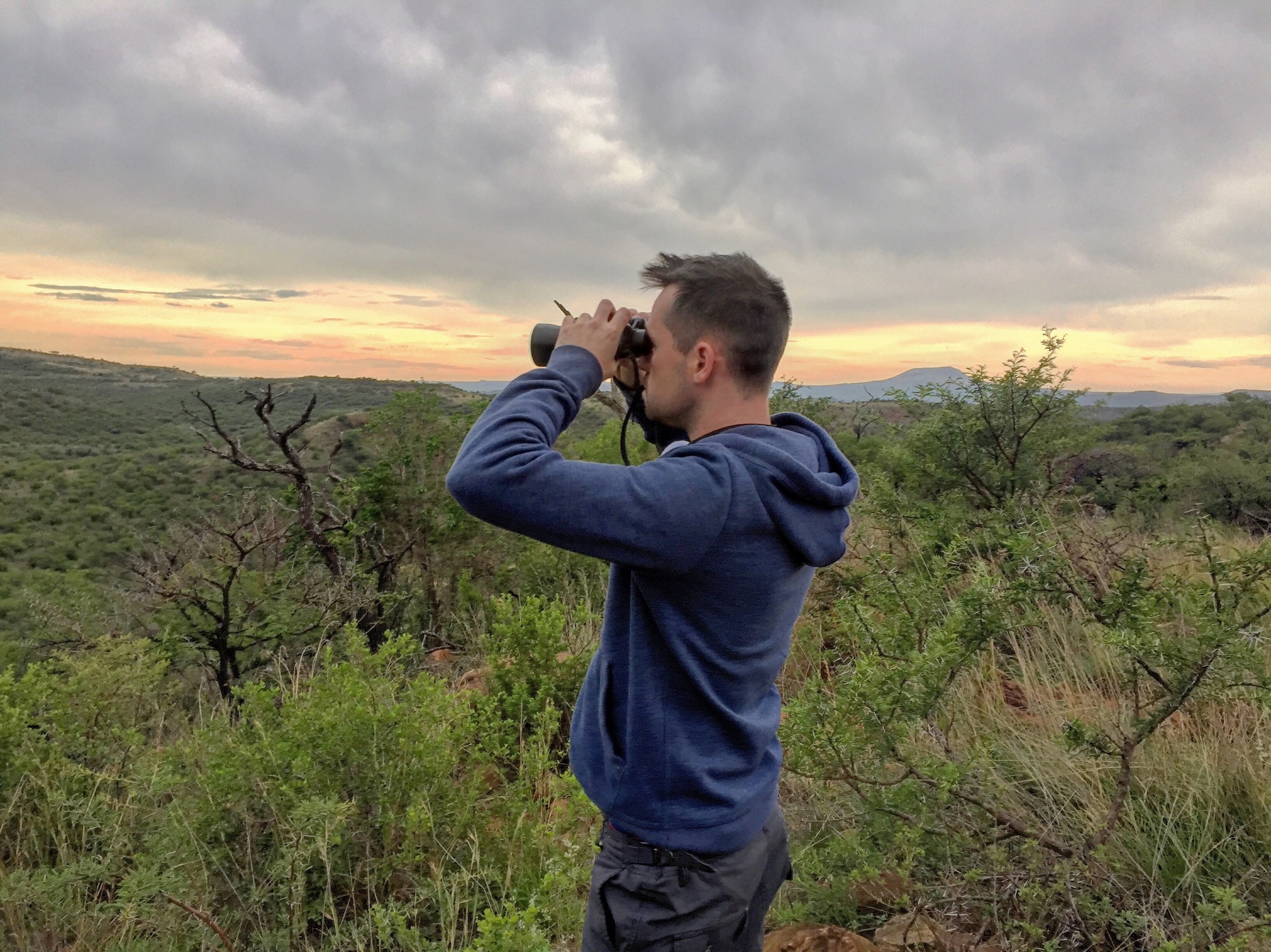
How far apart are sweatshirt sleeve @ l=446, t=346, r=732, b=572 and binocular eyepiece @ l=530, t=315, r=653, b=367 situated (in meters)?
0.34

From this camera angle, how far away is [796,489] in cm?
139

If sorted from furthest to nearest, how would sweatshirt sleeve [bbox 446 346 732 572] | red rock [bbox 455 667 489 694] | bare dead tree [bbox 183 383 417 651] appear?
1. bare dead tree [bbox 183 383 417 651]
2. red rock [bbox 455 667 489 694]
3. sweatshirt sleeve [bbox 446 346 732 572]

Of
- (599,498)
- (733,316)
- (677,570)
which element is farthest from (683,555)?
(733,316)

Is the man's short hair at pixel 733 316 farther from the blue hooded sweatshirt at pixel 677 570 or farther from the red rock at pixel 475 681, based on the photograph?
the red rock at pixel 475 681

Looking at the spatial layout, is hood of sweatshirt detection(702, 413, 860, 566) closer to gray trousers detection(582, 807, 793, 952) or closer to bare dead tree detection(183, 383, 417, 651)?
gray trousers detection(582, 807, 793, 952)

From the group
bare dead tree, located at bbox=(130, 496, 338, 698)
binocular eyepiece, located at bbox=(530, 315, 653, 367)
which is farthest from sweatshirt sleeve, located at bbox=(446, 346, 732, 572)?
bare dead tree, located at bbox=(130, 496, 338, 698)

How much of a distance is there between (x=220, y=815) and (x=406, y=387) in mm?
5547

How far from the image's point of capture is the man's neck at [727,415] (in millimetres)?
1539

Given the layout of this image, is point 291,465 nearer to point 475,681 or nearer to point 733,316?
point 475,681

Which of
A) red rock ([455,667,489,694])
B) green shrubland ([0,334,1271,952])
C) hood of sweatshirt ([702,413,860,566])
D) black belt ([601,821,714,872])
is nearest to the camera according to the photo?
hood of sweatshirt ([702,413,860,566])

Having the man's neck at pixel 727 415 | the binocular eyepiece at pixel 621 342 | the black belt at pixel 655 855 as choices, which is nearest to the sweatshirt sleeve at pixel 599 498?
the man's neck at pixel 727 415

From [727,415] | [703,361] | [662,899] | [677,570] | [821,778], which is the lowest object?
[821,778]

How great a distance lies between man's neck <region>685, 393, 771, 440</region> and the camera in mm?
1539

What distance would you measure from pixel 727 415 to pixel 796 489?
0.23 m
